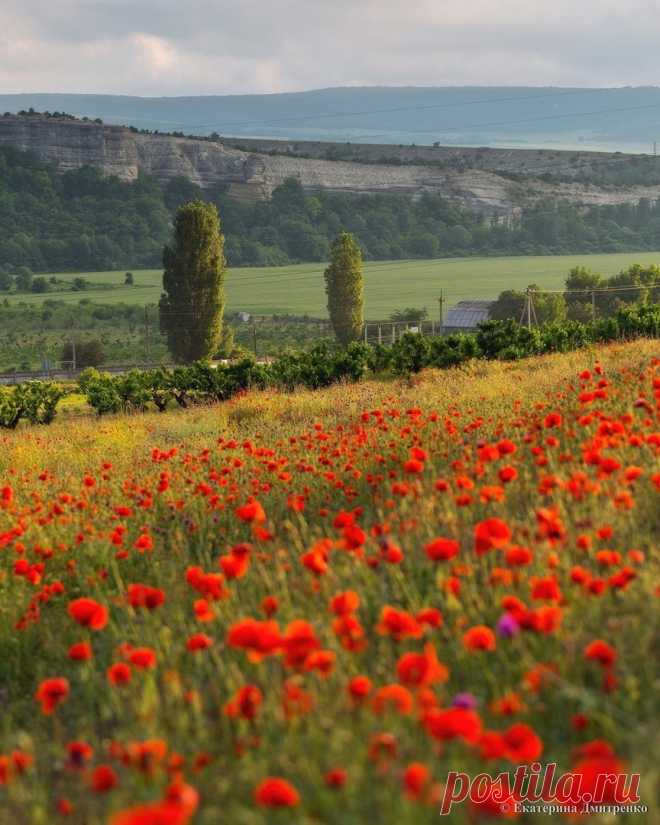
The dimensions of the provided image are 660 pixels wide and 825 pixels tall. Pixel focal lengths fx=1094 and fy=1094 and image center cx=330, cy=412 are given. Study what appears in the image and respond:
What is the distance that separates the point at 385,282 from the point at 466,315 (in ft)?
165

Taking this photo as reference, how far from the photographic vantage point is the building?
288ft

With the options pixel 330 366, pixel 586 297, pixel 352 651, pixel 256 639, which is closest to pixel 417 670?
pixel 256 639

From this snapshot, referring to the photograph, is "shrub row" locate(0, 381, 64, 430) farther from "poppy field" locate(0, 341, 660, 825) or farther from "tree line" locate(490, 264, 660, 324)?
"tree line" locate(490, 264, 660, 324)

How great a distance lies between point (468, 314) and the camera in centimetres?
8994

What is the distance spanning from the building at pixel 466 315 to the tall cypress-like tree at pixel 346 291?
9.28 meters

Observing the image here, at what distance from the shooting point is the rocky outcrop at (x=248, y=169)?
6324 inches

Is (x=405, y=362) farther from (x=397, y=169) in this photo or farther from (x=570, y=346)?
(x=397, y=169)

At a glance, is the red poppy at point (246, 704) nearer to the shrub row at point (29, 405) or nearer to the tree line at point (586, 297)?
the shrub row at point (29, 405)

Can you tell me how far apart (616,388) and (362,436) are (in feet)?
7.26

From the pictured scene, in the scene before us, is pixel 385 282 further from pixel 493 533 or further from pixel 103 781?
pixel 103 781

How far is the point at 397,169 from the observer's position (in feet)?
588

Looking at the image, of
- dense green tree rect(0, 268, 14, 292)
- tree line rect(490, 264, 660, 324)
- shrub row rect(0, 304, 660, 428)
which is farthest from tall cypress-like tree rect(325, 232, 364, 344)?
dense green tree rect(0, 268, 14, 292)

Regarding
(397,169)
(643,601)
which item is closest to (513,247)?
(397,169)

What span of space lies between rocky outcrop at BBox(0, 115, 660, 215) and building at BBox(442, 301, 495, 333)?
8344 centimetres
